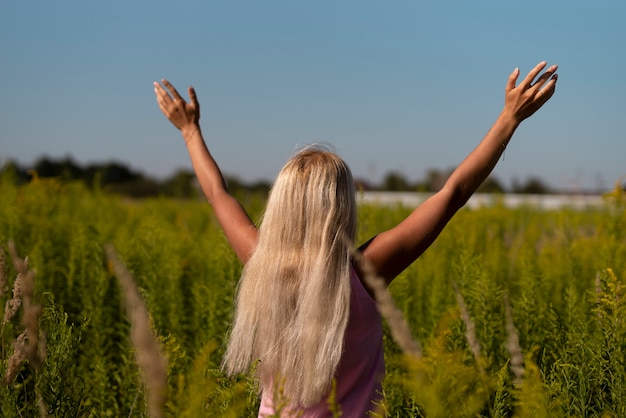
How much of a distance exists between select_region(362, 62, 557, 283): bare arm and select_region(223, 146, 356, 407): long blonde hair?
0.13 meters

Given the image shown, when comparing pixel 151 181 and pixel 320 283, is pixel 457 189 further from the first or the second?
pixel 151 181

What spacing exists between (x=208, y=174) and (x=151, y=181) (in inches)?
754

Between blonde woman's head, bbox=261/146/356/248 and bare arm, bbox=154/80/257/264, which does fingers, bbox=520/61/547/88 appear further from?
bare arm, bbox=154/80/257/264

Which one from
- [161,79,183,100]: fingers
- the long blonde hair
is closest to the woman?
the long blonde hair

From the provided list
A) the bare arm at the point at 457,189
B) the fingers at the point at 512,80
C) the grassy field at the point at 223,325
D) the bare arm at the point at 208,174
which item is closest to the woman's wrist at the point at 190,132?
the bare arm at the point at 208,174

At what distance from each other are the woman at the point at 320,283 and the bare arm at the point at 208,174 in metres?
0.22

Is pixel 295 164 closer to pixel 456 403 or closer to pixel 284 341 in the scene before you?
pixel 284 341

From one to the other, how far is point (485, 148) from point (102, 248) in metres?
2.59

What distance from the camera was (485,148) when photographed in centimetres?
226

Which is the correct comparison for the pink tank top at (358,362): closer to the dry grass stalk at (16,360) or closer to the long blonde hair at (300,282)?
the long blonde hair at (300,282)

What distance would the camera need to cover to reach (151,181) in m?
21.3

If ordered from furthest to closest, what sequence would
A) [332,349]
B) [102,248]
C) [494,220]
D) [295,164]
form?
[494,220]
[102,248]
[295,164]
[332,349]

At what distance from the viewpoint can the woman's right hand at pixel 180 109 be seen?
2.81 metres

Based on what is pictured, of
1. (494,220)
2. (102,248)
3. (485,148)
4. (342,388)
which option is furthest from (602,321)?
(494,220)
